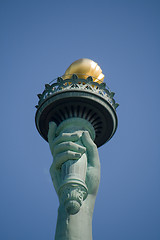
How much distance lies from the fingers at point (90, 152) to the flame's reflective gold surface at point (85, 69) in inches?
205

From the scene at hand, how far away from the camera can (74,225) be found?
17.1 meters

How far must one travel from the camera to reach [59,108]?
22.0m

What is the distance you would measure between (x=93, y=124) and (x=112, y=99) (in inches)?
72.8

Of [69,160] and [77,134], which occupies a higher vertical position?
[77,134]

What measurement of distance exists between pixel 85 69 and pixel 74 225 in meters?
10.5

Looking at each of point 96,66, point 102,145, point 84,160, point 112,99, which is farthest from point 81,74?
point 84,160

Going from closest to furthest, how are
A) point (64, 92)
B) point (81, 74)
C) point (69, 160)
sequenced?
point (69, 160) < point (64, 92) < point (81, 74)

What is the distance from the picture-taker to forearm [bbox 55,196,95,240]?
664 inches

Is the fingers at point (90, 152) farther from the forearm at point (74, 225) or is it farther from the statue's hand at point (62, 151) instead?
the forearm at point (74, 225)

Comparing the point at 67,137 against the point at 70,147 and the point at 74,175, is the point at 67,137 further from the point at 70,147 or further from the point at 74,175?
the point at 74,175

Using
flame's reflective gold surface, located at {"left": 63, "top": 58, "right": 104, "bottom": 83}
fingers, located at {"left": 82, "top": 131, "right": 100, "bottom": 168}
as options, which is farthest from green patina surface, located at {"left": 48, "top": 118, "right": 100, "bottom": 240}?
flame's reflective gold surface, located at {"left": 63, "top": 58, "right": 104, "bottom": 83}

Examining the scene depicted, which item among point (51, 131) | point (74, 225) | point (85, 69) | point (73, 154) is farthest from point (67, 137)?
point (85, 69)

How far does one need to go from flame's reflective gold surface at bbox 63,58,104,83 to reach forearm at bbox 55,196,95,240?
9098 mm

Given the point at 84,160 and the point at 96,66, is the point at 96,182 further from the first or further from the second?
the point at 96,66
